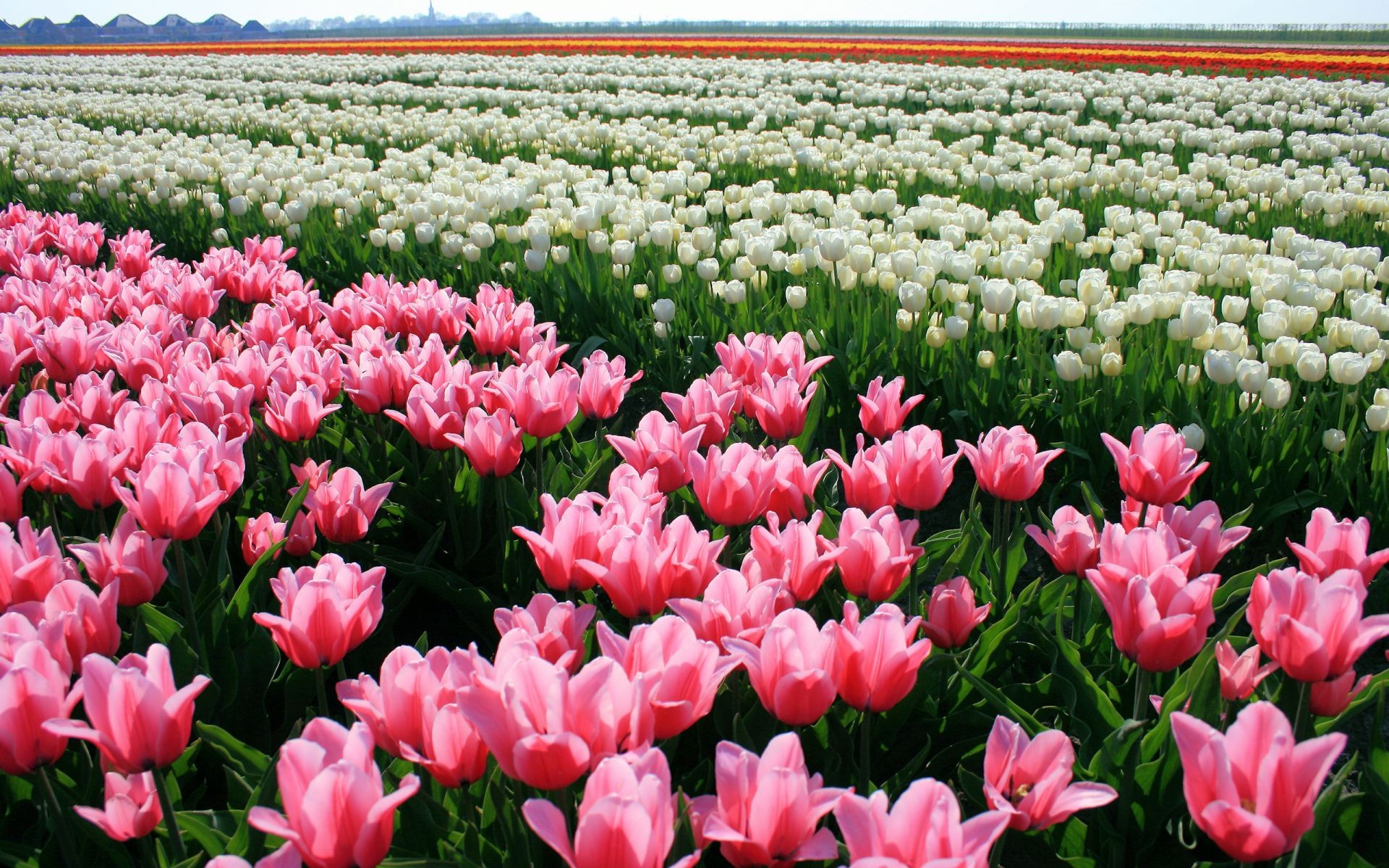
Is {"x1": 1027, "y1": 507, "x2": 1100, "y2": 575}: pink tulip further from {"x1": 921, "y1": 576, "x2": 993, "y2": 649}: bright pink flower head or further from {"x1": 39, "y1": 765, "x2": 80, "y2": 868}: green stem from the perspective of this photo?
{"x1": 39, "y1": 765, "x2": 80, "y2": 868}: green stem

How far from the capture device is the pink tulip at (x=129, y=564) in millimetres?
1853

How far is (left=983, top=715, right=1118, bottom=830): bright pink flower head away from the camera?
1257 millimetres

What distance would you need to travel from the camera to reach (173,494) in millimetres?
1871

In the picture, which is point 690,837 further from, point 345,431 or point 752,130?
point 752,130

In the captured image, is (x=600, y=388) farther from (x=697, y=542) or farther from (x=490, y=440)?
(x=697, y=542)

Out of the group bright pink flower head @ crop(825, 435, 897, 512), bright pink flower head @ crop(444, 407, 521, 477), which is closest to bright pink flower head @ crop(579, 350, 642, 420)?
bright pink flower head @ crop(444, 407, 521, 477)

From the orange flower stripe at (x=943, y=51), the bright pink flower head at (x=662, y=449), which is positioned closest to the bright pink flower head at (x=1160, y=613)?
the bright pink flower head at (x=662, y=449)

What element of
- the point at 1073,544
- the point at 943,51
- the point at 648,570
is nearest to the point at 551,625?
the point at 648,570

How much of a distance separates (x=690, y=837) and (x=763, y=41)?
2636 centimetres

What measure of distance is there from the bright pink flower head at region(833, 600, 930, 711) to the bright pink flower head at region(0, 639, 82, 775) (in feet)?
3.32

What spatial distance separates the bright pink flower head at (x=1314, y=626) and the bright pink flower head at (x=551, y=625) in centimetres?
97

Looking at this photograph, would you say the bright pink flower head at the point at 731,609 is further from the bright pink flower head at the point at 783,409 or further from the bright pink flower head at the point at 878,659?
the bright pink flower head at the point at 783,409

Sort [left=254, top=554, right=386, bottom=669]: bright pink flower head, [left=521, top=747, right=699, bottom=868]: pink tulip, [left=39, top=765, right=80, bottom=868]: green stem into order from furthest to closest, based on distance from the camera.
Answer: [left=254, top=554, right=386, bottom=669]: bright pink flower head
[left=39, top=765, right=80, bottom=868]: green stem
[left=521, top=747, right=699, bottom=868]: pink tulip

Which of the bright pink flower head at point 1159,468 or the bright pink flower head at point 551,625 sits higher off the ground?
the bright pink flower head at point 1159,468
